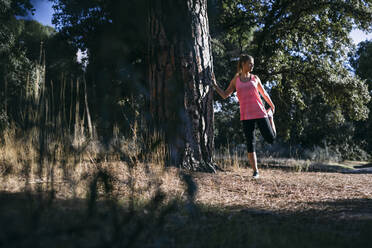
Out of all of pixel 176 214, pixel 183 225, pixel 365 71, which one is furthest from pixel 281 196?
pixel 365 71

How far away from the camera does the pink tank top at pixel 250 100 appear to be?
4.56m

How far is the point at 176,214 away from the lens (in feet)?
7.10

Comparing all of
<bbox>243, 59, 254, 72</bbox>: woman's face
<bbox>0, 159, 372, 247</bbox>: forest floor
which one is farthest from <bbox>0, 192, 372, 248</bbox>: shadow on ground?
<bbox>243, 59, 254, 72</bbox>: woman's face

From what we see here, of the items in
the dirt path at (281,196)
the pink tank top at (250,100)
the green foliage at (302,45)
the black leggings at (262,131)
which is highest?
the green foliage at (302,45)

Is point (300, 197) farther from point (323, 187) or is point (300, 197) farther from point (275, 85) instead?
point (275, 85)

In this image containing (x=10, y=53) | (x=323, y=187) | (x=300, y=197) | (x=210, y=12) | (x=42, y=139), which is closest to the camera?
(x=42, y=139)

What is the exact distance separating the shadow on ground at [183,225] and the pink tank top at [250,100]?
223 centimetres

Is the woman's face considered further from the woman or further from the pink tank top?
the pink tank top

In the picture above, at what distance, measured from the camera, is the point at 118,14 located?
81 centimetres

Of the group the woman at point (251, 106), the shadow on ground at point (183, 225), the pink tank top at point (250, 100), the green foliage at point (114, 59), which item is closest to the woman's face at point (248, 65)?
the woman at point (251, 106)

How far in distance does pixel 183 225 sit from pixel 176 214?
250mm

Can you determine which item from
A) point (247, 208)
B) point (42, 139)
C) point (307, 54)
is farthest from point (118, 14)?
point (307, 54)

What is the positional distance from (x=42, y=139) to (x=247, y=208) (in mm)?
1711

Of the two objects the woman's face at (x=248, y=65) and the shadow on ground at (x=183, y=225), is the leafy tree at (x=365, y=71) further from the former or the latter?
the shadow on ground at (x=183, y=225)
